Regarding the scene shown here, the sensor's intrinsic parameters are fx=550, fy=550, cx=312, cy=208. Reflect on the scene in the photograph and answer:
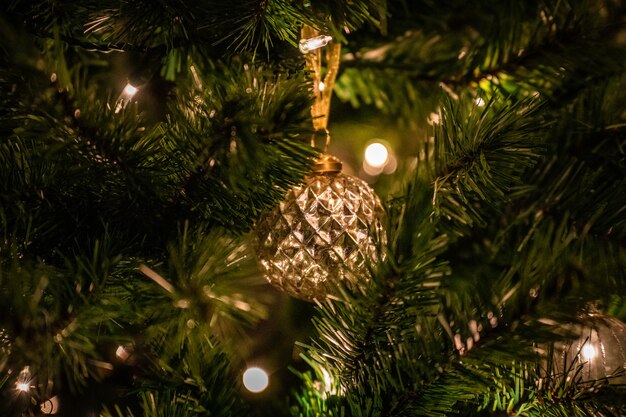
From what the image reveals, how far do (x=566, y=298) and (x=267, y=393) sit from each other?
514 mm

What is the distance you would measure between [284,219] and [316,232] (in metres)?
0.03

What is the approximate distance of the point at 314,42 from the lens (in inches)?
19.1

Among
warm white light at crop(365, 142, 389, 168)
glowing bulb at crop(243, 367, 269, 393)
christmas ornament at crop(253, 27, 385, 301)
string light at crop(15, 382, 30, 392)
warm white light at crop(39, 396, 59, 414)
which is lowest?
string light at crop(15, 382, 30, 392)

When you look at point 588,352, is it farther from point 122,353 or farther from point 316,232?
point 122,353

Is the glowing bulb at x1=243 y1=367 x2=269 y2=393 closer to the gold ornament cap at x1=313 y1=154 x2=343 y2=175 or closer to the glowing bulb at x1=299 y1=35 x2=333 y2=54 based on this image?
the gold ornament cap at x1=313 y1=154 x2=343 y2=175

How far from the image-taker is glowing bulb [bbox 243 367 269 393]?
0.75 meters

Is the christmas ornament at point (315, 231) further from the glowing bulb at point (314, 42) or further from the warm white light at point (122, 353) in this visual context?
the warm white light at point (122, 353)

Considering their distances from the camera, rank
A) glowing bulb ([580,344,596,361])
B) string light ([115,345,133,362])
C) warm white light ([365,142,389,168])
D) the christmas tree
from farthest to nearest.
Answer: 1. warm white light ([365,142,389,168])
2. string light ([115,345,133,362])
3. glowing bulb ([580,344,596,361])
4. the christmas tree

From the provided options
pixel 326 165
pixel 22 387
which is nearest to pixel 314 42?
pixel 326 165

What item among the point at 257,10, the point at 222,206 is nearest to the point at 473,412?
the point at 222,206

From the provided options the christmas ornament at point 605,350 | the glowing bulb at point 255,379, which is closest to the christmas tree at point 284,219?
the christmas ornament at point 605,350

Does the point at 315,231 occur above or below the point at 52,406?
above

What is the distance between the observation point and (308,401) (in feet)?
1.81

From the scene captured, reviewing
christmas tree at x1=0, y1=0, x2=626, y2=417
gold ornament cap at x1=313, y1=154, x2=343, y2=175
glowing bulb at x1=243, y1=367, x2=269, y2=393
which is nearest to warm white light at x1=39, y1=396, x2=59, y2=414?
christmas tree at x1=0, y1=0, x2=626, y2=417
